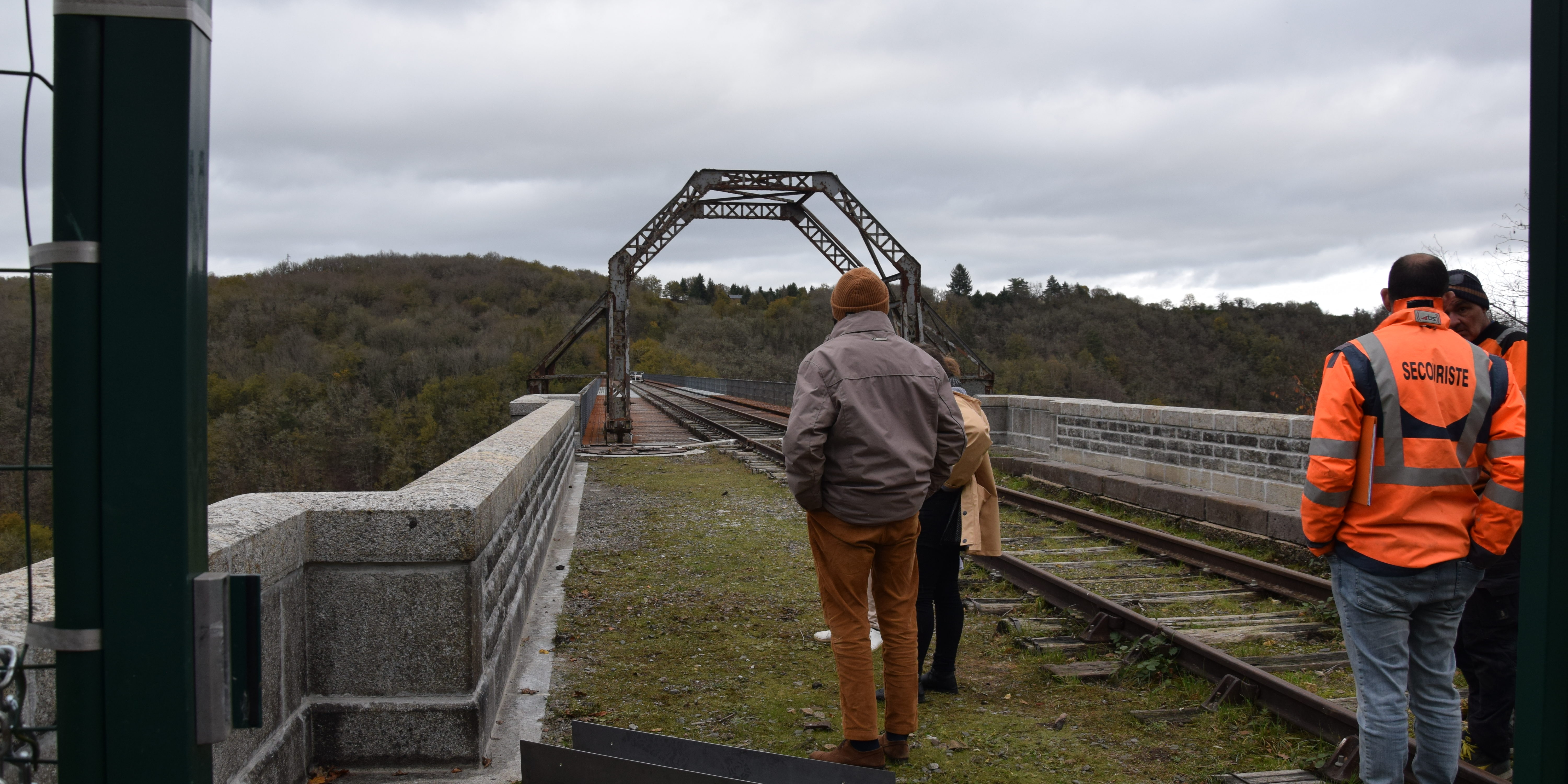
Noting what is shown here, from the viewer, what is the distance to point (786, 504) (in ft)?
35.3

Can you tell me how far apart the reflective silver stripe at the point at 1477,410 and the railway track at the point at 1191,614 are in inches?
51.7

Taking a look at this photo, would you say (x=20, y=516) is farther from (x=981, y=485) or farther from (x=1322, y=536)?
(x=981, y=485)

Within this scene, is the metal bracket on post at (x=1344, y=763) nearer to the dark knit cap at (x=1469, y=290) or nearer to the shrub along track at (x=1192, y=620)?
the shrub along track at (x=1192, y=620)

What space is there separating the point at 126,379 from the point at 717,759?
2.41 metres

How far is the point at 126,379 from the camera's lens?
142cm

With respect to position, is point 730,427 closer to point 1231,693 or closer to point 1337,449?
point 1231,693

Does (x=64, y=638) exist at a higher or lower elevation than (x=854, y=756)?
higher

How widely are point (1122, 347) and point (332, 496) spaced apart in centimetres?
7663

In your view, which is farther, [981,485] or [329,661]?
[981,485]

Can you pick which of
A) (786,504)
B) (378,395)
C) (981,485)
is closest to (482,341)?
(378,395)

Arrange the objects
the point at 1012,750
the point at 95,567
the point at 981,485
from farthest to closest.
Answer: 1. the point at 981,485
2. the point at 1012,750
3. the point at 95,567

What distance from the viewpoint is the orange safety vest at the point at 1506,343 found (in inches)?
148

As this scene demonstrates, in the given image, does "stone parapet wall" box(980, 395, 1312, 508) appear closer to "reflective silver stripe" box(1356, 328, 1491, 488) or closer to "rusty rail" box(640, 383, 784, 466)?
"rusty rail" box(640, 383, 784, 466)

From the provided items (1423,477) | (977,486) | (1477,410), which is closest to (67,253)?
(1423,477)
